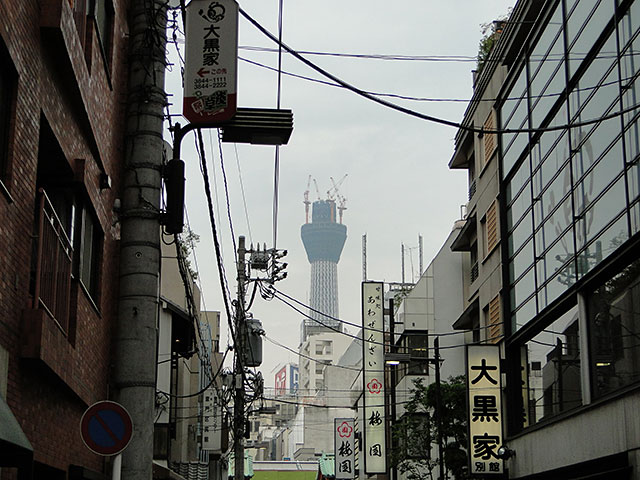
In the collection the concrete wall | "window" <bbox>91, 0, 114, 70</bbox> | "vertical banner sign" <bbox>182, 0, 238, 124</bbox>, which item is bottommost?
the concrete wall

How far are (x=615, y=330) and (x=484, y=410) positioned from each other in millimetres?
9594

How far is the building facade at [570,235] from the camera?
61.2ft

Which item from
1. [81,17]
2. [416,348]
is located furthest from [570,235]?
[416,348]

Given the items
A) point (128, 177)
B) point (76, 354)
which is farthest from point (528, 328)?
point (128, 177)

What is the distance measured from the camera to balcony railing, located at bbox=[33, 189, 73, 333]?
11882 mm

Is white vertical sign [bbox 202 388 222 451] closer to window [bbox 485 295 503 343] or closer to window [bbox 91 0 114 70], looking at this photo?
window [bbox 485 295 503 343]

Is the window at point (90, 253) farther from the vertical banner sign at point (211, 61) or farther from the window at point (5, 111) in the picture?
the window at point (5, 111)

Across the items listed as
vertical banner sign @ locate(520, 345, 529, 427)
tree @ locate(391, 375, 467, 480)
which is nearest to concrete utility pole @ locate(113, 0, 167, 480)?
vertical banner sign @ locate(520, 345, 529, 427)

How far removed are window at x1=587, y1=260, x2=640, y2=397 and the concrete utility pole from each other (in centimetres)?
1039

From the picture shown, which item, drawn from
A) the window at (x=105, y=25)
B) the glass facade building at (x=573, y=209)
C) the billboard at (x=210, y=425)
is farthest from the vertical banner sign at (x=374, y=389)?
the window at (x=105, y=25)

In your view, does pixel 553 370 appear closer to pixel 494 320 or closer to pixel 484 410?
pixel 484 410

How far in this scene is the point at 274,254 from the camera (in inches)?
1571

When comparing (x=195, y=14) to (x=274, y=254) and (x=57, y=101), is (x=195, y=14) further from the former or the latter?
(x=274, y=254)

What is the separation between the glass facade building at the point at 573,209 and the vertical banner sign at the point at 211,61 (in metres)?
4.76
